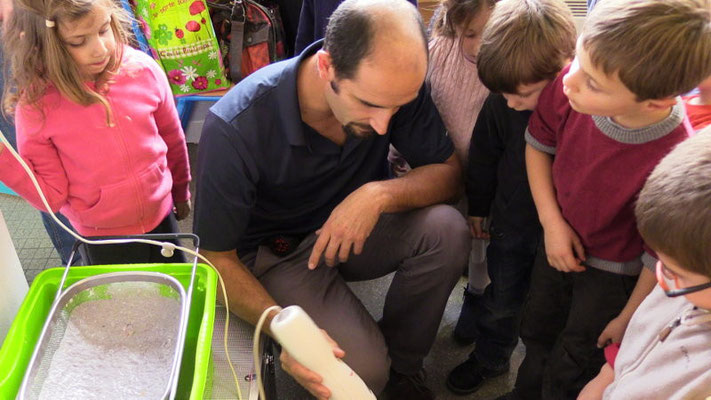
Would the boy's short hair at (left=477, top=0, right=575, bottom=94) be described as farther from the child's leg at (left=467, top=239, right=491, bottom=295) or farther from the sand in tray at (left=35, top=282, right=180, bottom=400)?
the sand in tray at (left=35, top=282, right=180, bottom=400)

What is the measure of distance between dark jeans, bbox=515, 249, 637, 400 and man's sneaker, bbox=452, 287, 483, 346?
0.24 m

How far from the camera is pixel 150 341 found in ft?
2.78

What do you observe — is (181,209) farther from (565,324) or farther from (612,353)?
(612,353)

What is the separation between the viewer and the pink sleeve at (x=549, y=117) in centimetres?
105

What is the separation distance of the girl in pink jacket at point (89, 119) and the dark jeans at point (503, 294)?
761 mm

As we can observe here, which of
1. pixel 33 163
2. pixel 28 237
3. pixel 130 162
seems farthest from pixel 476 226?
pixel 28 237

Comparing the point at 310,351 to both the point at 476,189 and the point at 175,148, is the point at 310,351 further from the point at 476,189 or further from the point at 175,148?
the point at 175,148

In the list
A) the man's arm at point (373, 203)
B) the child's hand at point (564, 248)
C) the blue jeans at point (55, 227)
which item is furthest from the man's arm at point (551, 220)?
the blue jeans at point (55, 227)

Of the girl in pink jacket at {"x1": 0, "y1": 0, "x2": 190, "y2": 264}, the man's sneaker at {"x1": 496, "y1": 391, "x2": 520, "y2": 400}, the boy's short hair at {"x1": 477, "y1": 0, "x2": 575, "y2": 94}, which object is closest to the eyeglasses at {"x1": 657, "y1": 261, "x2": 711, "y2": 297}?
the boy's short hair at {"x1": 477, "y1": 0, "x2": 575, "y2": 94}

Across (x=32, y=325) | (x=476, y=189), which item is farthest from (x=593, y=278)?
(x=32, y=325)

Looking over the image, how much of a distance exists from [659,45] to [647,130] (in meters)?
0.13

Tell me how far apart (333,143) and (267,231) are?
260 millimetres

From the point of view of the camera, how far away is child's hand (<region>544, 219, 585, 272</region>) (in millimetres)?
1070

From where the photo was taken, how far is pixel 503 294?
4.48 feet
